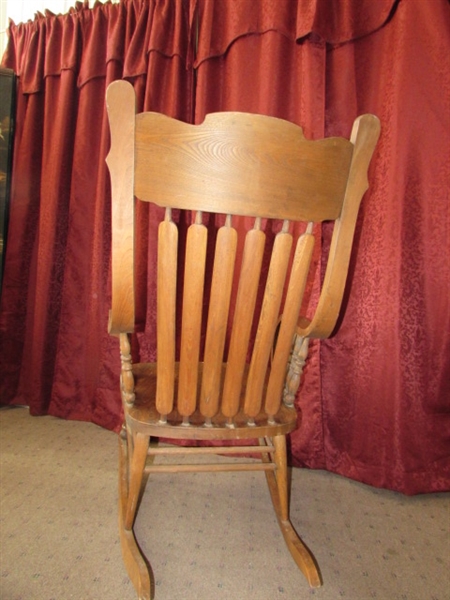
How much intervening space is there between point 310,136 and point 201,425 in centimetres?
108

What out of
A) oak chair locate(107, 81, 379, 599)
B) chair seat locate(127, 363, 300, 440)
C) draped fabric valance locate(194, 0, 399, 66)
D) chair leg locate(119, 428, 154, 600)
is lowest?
chair leg locate(119, 428, 154, 600)

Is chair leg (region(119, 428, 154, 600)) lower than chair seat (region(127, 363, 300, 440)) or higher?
lower

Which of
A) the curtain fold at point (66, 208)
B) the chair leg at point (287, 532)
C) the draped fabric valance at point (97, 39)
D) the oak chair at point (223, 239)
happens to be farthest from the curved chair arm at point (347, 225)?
the draped fabric valance at point (97, 39)

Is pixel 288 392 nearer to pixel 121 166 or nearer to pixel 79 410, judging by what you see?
pixel 121 166

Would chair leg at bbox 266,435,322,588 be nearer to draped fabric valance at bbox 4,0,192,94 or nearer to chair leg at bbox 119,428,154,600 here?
chair leg at bbox 119,428,154,600

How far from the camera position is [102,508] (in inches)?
43.9

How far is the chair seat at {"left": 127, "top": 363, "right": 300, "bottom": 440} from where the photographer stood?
822 mm

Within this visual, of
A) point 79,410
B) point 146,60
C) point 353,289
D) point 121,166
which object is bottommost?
point 79,410

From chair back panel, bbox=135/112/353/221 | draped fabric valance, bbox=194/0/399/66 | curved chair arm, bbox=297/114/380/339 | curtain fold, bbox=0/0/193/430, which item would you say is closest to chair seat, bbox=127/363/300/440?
curved chair arm, bbox=297/114/380/339

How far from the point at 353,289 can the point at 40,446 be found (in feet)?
4.71

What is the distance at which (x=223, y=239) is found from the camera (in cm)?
70

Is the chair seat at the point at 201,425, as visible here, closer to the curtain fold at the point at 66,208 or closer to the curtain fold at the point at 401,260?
the curtain fold at the point at 401,260

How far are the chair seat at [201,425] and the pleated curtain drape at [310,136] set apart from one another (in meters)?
0.53

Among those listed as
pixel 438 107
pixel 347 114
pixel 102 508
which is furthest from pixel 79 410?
pixel 438 107
